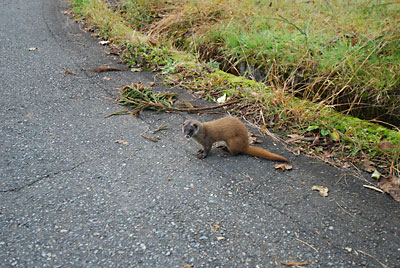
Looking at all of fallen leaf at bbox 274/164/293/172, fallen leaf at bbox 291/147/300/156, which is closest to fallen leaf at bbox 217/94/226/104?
fallen leaf at bbox 291/147/300/156

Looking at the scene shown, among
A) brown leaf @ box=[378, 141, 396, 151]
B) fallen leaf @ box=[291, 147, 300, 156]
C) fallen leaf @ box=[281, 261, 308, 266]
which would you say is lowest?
fallen leaf @ box=[291, 147, 300, 156]

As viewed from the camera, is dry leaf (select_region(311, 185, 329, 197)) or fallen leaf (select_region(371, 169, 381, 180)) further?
fallen leaf (select_region(371, 169, 381, 180))

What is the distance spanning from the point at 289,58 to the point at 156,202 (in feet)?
9.93

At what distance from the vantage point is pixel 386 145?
3379mm

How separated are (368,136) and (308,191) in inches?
44.3

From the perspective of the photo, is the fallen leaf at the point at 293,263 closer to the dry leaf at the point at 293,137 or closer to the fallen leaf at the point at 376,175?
the fallen leaf at the point at 376,175

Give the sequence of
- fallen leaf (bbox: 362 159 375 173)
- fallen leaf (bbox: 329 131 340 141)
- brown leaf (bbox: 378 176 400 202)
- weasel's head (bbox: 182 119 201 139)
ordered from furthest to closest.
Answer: fallen leaf (bbox: 329 131 340 141) < weasel's head (bbox: 182 119 201 139) < fallen leaf (bbox: 362 159 375 173) < brown leaf (bbox: 378 176 400 202)

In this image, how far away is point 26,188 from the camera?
289 cm

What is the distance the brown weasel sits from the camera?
348 cm

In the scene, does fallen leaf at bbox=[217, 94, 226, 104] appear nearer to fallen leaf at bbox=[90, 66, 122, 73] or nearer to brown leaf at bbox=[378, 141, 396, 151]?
fallen leaf at bbox=[90, 66, 122, 73]

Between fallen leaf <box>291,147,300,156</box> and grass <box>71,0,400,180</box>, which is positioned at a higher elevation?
grass <box>71,0,400,180</box>

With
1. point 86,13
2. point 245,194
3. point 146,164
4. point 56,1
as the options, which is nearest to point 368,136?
point 245,194

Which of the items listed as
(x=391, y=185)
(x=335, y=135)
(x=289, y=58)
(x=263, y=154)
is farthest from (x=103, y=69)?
(x=391, y=185)

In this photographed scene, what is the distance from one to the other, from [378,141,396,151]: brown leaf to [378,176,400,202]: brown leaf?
37 centimetres
